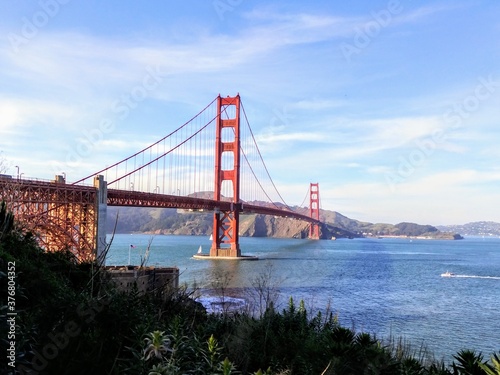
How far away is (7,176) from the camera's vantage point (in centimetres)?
2662

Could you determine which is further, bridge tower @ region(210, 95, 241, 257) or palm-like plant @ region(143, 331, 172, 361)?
bridge tower @ region(210, 95, 241, 257)

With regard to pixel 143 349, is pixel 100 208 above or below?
above

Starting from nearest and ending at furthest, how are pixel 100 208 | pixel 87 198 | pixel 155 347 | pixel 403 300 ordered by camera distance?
pixel 155 347 < pixel 403 300 < pixel 87 198 < pixel 100 208

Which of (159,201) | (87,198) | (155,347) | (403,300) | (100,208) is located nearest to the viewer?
(155,347)

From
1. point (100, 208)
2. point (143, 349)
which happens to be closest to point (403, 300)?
point (100, 208)

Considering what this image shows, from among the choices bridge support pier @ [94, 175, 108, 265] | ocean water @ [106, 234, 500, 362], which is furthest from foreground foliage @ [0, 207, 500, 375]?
bridge support pier @ [94, 175, 108, 265]

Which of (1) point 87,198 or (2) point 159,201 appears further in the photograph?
(2) point 159,201

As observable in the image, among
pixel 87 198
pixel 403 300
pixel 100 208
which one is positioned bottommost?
pixel 403 300

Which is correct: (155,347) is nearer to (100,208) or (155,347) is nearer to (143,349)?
(143,349)

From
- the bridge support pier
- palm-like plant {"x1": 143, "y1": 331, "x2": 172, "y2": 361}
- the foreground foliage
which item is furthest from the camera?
the bridge support pier

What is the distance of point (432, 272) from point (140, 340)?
5749 cm

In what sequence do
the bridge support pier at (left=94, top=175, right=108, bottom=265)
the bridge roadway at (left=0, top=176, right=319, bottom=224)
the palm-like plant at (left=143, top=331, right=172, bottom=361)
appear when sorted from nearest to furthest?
the palm-like plant at (left=143, top=331, right=172, bottom=361) → the bridge roadway at (left=0, top=176, right=319, bottom=224) → the bridge support pier at (left=94, top=175, right=108, bottom=265)

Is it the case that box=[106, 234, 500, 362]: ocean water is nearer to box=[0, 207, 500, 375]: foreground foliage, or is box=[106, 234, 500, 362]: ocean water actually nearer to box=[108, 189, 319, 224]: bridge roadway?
box=[0, 207, 500, 375]: foreground foliage

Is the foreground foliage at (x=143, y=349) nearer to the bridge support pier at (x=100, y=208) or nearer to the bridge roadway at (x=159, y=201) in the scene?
the bridge support pier at (x=100, y=208)
